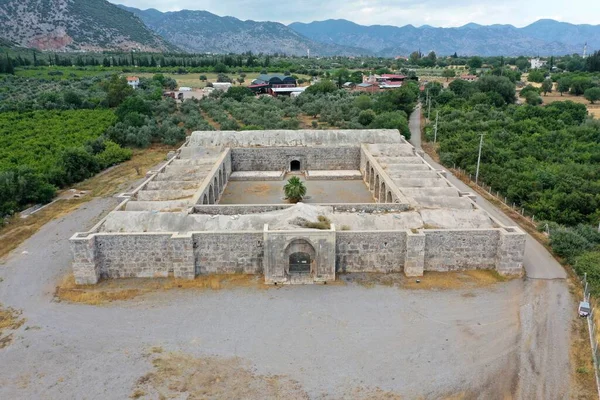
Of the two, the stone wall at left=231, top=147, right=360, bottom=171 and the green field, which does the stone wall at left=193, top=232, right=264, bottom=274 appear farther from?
the green field

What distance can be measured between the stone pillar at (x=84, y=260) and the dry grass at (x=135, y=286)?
0.93 ft

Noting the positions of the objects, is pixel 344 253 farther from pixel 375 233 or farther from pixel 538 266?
pixel 538 266

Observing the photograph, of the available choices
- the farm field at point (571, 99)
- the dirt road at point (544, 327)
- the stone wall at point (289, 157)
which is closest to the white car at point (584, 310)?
the dirt road at point (544, 327)

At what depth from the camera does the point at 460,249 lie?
1986 cm

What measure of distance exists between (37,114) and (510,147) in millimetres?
50635

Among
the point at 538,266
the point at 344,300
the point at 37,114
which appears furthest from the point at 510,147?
the point at 37,114

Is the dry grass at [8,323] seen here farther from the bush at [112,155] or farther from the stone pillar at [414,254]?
the bush at [112,155]

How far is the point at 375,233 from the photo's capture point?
1947cm

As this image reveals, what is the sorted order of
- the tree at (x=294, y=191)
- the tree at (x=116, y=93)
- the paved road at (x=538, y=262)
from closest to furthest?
the paved road at (x=538, y=262) < the tree at (x=294, y=191) < the tree at (x=116, y=93)

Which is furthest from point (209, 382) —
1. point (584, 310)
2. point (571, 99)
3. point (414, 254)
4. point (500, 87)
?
point (571, 99)

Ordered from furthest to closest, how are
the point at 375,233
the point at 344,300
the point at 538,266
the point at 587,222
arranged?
the point at 587,222 < the point at 538,266 < the point at 375,233 < the point at 344,300

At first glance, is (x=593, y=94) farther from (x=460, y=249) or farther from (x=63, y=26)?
(x=63, y=26)

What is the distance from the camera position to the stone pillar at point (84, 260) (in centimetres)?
1886

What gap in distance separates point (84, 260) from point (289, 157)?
1997cm
